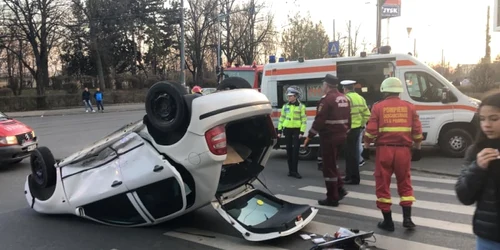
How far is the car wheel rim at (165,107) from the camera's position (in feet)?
15.4

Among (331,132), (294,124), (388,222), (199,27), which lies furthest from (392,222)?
(199,27)

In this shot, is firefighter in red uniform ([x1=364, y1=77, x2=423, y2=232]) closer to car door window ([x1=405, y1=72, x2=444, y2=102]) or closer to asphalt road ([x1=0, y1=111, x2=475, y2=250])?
asphalt road ([x1=0, y1=111, x2=475, y2=250])

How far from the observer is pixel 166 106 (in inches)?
188

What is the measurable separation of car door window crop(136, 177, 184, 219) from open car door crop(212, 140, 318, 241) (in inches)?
17.1

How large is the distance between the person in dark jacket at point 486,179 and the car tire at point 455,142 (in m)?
8.30

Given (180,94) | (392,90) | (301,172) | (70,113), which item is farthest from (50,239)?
(70,113)

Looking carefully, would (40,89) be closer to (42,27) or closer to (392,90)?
(42,27)

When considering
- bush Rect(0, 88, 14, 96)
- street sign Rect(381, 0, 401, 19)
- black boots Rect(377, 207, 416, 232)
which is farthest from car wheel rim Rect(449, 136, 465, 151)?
bush Rect(0, 88, 14, 96)

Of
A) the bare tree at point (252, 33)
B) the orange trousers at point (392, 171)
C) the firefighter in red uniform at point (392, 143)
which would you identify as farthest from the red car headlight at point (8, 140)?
the bare tree at point (252, 33)

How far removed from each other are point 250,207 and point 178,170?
103 centimetres

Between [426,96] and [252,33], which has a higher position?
[252,33]

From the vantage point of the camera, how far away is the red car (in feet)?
30.3

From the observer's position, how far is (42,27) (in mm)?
32594

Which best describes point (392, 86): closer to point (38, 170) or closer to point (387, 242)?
point (387, 242)
